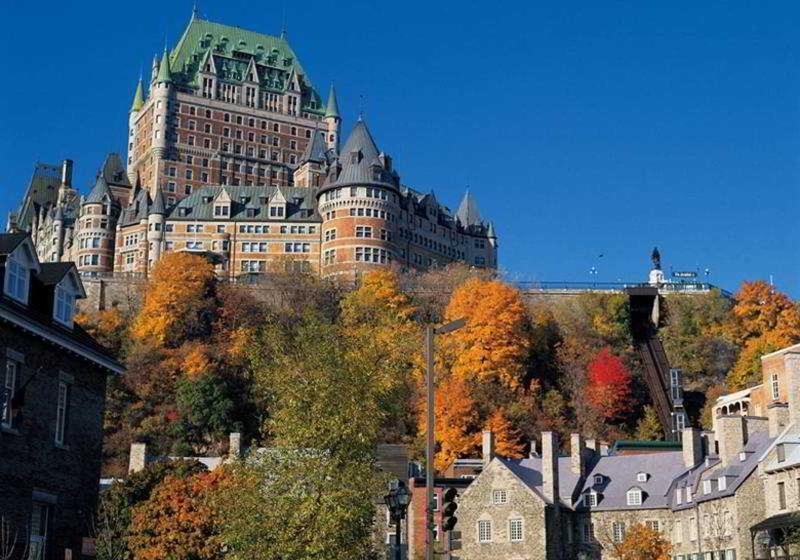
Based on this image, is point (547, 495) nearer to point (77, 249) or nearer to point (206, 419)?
point (206, 419)

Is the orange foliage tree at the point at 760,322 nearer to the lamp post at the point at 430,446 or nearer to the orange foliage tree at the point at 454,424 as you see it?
the orange foliage tree at the point at 454,424

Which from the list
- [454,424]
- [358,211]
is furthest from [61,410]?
[358,211]

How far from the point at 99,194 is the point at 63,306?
12160 cm

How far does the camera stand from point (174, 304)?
123875 mm

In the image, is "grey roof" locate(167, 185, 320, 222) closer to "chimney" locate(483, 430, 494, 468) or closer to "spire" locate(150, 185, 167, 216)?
"spire" locate(150, 185, 167, 216)

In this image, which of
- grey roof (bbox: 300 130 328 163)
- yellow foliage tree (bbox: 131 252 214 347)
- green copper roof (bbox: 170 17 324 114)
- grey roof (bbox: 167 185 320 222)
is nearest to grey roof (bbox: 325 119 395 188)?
grey roof (bbox: 167 185 320 222)

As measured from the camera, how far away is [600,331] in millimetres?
125062

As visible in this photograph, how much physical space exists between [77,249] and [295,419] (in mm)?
116365

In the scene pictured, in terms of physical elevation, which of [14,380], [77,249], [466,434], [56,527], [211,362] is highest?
[77,249]

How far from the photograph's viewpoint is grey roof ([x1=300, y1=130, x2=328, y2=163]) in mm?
169250

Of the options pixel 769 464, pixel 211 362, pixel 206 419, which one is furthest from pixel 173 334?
pixel 769 464

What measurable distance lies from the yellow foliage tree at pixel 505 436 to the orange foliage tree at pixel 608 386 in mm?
8772

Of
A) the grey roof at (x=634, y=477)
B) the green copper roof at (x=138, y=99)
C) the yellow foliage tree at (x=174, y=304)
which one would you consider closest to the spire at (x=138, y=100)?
the green copper roof at (x=138, y=99)

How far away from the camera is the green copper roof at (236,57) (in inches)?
7116
